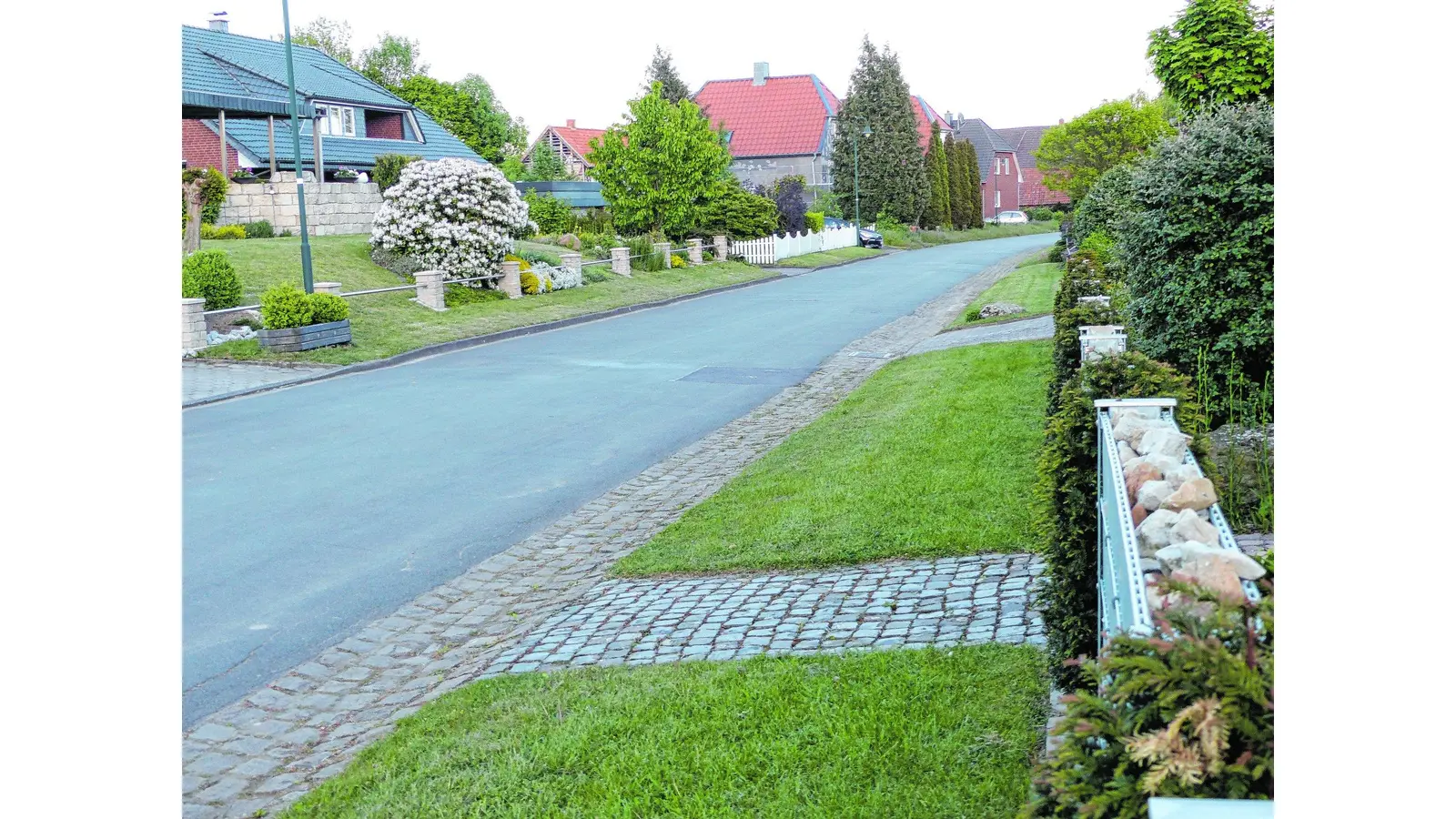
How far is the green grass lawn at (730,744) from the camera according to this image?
4121 millimetres

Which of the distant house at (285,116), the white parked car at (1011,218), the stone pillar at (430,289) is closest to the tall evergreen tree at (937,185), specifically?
the white parked car at (1011,218)

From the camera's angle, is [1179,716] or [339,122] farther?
[339,122]

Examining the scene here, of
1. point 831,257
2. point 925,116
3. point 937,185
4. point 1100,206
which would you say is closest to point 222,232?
point 1100,206

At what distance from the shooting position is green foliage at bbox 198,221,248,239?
32.7 m

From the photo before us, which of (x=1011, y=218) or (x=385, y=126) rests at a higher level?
(x=385, y=126)

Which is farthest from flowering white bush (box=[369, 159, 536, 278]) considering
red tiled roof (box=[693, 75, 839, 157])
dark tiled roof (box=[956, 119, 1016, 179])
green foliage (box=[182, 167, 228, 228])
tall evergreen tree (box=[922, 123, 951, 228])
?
dark tiled roof (box=[956, 119, 1016, 179])

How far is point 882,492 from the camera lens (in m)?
8.70

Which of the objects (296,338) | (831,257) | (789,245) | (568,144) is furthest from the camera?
(568,144)

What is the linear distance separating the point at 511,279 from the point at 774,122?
5557cm

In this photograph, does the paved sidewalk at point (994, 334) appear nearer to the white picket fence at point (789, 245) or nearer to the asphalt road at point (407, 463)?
the asphalt road at point (407, 463)

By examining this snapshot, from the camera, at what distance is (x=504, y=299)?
28641 mm

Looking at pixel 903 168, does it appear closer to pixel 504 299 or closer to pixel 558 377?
pixel 504 299

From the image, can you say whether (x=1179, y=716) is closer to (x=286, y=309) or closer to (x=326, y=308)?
(x=286, y=309)
